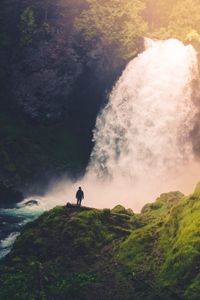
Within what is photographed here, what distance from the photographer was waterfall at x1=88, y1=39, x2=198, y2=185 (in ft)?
110

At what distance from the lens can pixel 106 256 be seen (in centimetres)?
1560

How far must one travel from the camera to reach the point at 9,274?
1489cm

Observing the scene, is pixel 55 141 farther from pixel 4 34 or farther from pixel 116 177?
pixel 4 34

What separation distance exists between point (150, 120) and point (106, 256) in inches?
815

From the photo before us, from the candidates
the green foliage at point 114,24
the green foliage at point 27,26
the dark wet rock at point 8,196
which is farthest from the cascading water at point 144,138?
the green foliage at point 27,26

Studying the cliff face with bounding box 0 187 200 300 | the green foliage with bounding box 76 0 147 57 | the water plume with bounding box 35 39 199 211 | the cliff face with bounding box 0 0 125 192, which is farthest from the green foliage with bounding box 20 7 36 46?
the cliff face with bounding box 0 187 200 300

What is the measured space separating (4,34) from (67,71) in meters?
7.61

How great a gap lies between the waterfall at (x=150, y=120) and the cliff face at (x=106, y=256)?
49.9 ft

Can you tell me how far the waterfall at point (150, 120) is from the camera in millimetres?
33562

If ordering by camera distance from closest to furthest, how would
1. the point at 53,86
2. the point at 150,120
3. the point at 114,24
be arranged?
the point at 150,120, the point at 53,86, the point at 114,24

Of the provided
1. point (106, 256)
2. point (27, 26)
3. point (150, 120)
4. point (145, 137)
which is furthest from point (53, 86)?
point (106, 256)

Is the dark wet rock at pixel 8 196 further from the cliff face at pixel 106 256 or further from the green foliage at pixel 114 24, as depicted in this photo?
the green foliage at pixel 114 24

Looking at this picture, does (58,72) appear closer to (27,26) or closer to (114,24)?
(27,26)

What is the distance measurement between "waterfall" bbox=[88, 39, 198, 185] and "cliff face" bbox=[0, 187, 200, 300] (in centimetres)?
1521
